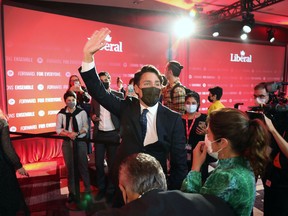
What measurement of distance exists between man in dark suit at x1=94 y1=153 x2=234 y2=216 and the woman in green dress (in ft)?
0.53

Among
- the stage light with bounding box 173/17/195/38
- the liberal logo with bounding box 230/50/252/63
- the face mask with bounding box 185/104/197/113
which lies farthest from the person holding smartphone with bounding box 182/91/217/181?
the liberal logo with bounding box 230/50/252/63

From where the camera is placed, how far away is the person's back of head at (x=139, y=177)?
0.97m

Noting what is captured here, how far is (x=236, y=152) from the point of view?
1.18 meters

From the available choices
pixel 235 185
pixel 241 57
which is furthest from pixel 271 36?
pixel 235 185

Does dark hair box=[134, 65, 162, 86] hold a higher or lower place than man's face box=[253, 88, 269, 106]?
higher

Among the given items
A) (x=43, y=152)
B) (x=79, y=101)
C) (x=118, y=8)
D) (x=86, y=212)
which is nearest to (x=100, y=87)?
(x=86, y=212)

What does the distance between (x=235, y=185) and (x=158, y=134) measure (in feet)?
2.80

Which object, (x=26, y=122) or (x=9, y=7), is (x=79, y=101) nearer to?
(x=26, y=122)

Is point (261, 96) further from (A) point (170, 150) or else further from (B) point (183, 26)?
(B) point (183, 26)

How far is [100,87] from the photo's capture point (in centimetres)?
179

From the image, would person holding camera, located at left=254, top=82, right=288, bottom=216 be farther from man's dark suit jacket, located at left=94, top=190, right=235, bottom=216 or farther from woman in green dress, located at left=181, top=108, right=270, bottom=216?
man's dark suit jacket, located at left=94, top=190, right=235, bottom=216

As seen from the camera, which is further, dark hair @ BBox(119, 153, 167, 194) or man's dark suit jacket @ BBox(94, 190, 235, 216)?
dark hair @ BBox(119, 153, 167, 194)

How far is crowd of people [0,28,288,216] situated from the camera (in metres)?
0.97

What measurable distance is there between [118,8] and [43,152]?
3.95m
